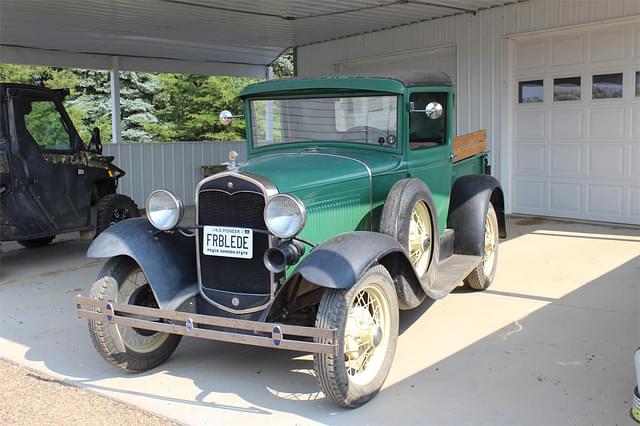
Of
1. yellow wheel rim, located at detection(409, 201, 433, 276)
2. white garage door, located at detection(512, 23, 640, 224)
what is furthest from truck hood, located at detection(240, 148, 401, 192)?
white garage door, located at detection(512, 23, 640, 224)

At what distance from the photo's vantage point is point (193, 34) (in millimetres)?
11367

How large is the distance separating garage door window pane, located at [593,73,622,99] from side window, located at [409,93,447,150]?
185 inches

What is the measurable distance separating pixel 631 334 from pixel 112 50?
1078 cm

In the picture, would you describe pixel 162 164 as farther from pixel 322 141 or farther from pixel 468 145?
pixel 322 141

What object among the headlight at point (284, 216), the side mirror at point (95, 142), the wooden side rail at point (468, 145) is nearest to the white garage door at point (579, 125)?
the wooden side rail at point (468, 145)

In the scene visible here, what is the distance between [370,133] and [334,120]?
11.0 inches

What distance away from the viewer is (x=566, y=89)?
9.50m

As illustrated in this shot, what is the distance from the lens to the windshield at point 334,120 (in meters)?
4.71

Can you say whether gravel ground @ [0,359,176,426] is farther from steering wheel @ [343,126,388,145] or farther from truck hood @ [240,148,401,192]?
steering wheel @ [343,126,388,145]

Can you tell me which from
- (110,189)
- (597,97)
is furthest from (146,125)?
(597,97)

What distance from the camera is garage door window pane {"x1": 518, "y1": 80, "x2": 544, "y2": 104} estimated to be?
32.2ft

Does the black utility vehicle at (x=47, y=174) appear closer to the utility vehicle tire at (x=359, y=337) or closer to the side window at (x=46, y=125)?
the side window at (x=46, y=125)

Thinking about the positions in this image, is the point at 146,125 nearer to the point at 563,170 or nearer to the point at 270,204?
the point at 563,170

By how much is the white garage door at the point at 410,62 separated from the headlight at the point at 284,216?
7.30 m
